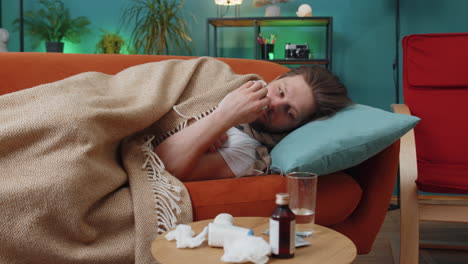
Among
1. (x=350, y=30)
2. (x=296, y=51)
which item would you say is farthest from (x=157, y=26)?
(x=350, y=30)

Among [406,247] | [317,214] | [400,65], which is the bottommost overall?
[406,247]

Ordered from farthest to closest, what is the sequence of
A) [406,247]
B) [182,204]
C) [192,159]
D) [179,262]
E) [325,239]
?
[406,247] < [192,159] < [182,204] < [325,239] < [179,262]

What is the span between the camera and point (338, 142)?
4.50 feet

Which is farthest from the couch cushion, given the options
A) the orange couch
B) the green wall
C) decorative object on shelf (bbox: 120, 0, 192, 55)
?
decorative object on shelf (bbox: 120, 0, 192, 55)

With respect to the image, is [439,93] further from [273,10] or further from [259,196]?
[273,10]

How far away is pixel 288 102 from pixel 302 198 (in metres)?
0.61

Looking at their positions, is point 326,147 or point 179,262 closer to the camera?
point 179,262

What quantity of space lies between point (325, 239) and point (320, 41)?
2878 millimetres

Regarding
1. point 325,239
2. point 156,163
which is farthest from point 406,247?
point 156,163

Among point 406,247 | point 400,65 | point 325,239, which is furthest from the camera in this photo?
point 400,65

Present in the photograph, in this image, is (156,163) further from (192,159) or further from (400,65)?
(400,65)

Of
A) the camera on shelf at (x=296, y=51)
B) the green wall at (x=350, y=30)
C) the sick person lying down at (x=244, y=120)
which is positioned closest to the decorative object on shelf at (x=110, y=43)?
the green wall at (x=350, y=30)

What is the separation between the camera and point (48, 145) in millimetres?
1165

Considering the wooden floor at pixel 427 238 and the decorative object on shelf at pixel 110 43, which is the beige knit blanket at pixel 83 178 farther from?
the decorative object on shelf at pixel 110 43
